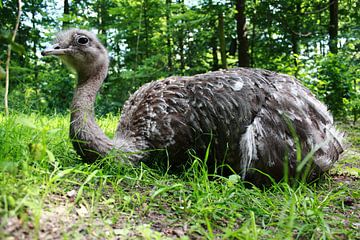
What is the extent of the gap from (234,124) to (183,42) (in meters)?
9.66

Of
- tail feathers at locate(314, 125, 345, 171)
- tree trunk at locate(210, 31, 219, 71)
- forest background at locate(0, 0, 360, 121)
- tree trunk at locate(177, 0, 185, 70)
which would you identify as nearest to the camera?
tail feathers at locate(314, 125, 345, 171)

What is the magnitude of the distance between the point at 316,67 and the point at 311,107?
5.54 m

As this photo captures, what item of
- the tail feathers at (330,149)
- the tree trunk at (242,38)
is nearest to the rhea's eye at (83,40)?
the tail feathers at (330,149)

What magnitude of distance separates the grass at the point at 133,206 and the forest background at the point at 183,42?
512 centimetres

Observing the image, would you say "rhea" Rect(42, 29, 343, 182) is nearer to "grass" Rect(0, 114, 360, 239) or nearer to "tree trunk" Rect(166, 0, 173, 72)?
"grass" Rect(0, 114, 360, 239)

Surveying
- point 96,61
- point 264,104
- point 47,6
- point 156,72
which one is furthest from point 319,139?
point 47,6

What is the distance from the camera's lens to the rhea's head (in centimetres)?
378

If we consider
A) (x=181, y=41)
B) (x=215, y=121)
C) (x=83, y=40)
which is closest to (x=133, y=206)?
(x=215, y=121)

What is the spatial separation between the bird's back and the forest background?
4.14 m

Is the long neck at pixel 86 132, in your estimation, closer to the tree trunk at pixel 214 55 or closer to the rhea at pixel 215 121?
the rhea at pixel 215 121

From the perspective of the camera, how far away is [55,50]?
3.67 m

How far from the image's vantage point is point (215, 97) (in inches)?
148

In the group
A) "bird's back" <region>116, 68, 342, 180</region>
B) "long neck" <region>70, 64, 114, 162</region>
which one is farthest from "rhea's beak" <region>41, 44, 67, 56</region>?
"bird's back" <region>116, 68, 342, 180</region>

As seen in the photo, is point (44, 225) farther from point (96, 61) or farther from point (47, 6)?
point (47, 6)
